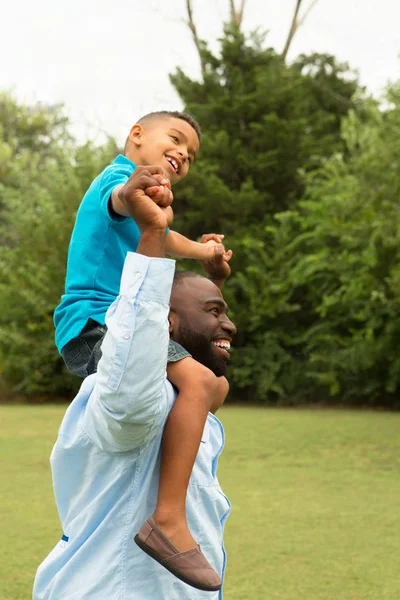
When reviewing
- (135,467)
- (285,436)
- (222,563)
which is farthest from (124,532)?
(285,436)

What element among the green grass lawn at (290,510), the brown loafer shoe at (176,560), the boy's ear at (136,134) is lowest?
the green grass lawn at (290,510)

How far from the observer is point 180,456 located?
168 cm

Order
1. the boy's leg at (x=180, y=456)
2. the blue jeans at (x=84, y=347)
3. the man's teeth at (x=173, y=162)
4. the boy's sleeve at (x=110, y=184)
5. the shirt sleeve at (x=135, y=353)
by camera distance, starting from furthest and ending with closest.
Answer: the man's teeth at (x=173, y=162) → the blue jeans at (x=84, y=347) → the boy's sleeve at (x=110, y=184) → the boy's leg at (x=180, y=456) → the shirt sleeve at (x=135, y=353)

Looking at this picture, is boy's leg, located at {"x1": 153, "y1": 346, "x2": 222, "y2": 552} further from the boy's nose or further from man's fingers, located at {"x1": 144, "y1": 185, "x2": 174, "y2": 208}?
the boy's nose

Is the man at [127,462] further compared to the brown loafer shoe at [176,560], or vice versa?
the brown loafer shoe at [176,560]

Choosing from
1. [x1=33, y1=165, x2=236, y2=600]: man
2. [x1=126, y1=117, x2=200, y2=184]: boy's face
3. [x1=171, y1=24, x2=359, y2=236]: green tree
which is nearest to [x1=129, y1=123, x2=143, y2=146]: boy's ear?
[x1=126, y1=117, x2=200, y2=184]: boy's face

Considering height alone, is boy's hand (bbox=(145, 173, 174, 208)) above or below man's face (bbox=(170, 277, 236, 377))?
above

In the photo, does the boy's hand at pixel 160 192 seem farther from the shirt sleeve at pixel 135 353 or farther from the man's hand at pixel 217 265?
the man's hand at pixel 217 265

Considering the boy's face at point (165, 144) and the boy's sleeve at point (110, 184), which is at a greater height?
A: the boy's face at point (165, 144)

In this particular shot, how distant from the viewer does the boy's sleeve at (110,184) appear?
2.27m

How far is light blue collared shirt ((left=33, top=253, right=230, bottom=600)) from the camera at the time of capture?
1409 millimetres

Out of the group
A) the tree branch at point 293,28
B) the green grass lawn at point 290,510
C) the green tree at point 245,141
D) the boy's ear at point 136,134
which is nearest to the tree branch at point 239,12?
the tree branch at point 293,28

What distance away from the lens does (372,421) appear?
1059cm

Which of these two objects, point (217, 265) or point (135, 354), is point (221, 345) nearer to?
point (217, 265)
